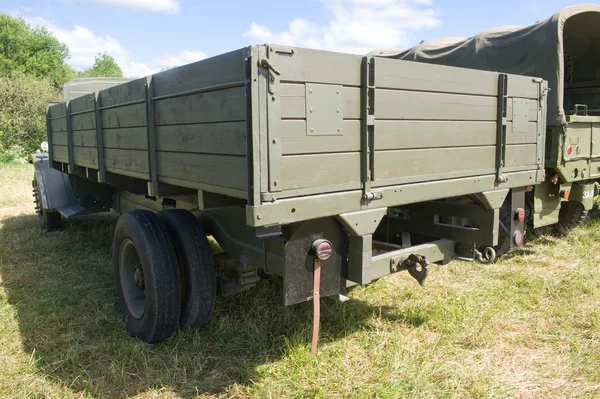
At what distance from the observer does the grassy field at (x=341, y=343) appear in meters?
2.79

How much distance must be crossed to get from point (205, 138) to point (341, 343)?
5.15 feet

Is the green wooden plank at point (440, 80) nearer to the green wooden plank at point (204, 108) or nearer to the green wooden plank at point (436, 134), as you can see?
the green wooden plank at point (436, 134)

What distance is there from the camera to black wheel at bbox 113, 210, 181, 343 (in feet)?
10.2

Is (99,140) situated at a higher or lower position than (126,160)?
higher

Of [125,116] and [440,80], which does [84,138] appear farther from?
[440,80]

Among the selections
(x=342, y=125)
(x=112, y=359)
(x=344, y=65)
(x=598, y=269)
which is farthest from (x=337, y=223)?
(x=598, y=269)

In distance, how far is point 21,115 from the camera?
72.2 feet

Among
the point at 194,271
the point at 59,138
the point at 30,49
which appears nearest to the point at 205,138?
the point at 194,271

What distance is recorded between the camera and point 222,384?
112 inches

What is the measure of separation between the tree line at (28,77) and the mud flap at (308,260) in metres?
19.7

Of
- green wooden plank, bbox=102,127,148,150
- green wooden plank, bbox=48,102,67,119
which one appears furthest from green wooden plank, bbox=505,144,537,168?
green wooden plank, bbox=48,102,67,119

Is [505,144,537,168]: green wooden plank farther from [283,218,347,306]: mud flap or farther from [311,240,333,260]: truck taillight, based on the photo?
[311,240,333,260]: truck taillight

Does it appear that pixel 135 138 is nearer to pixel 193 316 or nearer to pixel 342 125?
pixel 193 316

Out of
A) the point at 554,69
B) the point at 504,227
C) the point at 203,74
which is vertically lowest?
the point at 504,227
